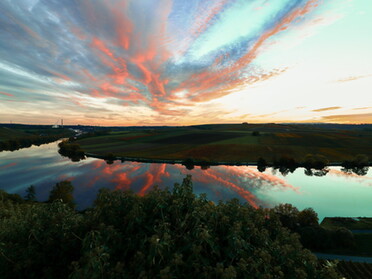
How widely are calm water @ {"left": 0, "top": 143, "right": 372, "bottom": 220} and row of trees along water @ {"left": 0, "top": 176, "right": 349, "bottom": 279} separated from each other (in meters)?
41.4

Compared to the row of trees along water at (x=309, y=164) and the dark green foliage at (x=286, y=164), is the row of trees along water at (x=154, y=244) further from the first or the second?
the dark green foliage at (x=286, y=164)

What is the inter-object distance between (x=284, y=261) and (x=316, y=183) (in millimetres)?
76244

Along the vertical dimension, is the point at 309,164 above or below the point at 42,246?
below

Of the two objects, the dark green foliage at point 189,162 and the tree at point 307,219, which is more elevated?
the tree at point 307,219

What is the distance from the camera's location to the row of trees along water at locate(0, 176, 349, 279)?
6.19 metres

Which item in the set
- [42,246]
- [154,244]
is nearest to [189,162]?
[42,246]

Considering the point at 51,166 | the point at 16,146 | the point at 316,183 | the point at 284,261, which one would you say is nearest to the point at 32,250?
the point at 284,261

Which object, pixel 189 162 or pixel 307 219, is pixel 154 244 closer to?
pixel 307 219

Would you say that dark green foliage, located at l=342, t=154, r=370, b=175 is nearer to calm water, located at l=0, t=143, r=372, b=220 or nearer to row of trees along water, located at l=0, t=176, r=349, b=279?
calm water, located at l=0, t=143, r=372, b=220

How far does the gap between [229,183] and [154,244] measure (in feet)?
194

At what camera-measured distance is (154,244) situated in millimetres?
6141

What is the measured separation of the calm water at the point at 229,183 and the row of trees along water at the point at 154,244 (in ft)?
136

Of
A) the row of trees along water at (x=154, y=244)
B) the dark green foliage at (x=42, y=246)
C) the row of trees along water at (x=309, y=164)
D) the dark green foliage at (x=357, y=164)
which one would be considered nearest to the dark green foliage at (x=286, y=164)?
the row of trees along water at (x=309, y=164)

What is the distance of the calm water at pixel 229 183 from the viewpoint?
159ft
